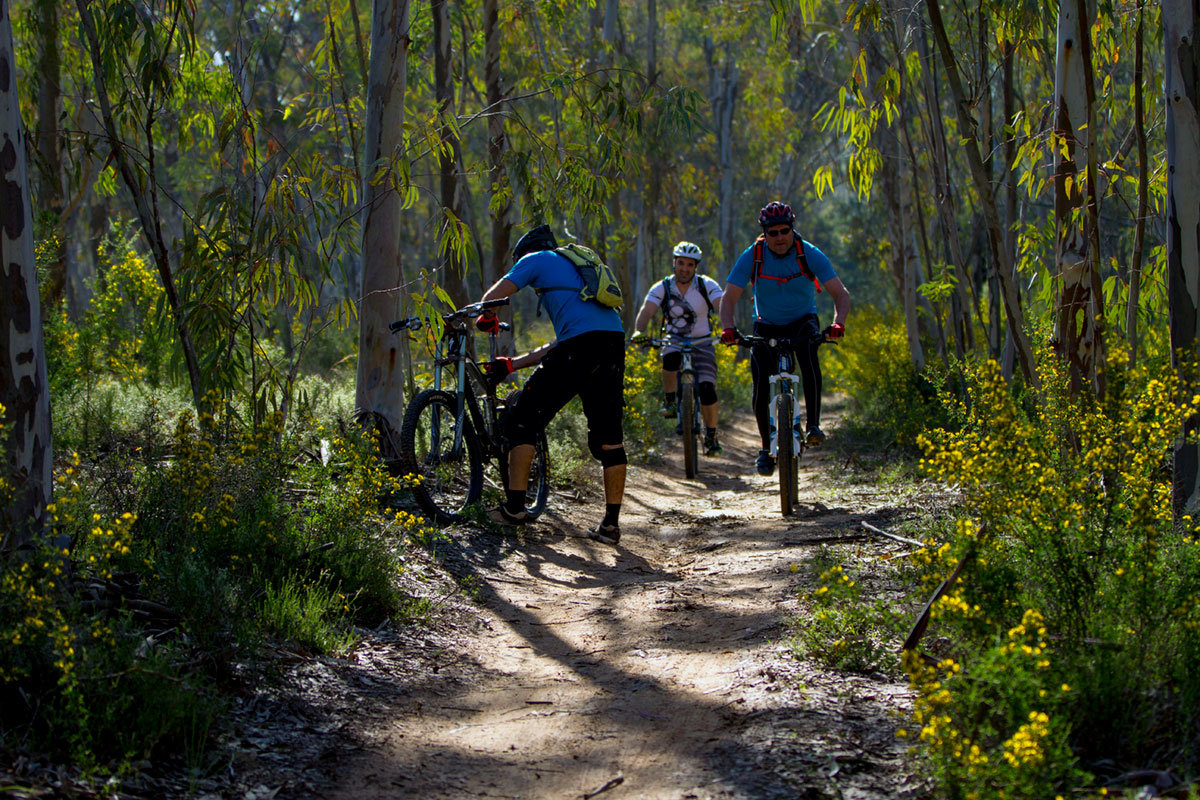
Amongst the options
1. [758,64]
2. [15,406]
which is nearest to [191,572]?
[15,406]

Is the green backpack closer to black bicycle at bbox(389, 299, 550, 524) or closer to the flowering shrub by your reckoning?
black bicycle at bbox(389, 299, 550, 524)

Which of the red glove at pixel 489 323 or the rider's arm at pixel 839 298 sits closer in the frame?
the red glove at pixel 489 323

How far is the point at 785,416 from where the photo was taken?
25.0ft

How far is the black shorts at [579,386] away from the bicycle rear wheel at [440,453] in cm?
39

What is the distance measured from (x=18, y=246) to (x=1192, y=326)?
16.0 ft

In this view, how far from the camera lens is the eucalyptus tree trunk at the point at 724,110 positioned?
2961 centimetres

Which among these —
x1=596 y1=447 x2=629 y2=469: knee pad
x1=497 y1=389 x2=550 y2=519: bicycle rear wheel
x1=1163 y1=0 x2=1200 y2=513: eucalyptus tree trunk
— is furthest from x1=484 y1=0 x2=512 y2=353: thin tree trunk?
x1=1163 y1=0 x2=1200 y2=513: eucalyptus tree trunk

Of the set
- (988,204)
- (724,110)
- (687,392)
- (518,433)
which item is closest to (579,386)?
(518,433)

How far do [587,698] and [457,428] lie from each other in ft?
10.0

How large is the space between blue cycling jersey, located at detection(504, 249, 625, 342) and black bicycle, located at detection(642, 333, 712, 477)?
3.43m

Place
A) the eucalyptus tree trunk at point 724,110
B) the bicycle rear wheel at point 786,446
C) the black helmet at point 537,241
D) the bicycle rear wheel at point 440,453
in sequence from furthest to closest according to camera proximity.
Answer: the eucalyptus tree trunk at point 724,110 < the bicycle rear wheel at point 786,446 < the black helmet at point 537,241 < the bicycle rear wheel at point 440,453

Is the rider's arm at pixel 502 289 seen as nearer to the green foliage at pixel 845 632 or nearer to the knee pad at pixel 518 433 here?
the knee pad at pixel 518 433


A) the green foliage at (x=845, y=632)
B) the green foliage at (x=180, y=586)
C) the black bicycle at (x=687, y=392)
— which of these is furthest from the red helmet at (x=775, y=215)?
the green foliage at (x=845, y=632)

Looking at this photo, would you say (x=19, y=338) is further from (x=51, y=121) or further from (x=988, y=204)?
(x=51, y=121)
